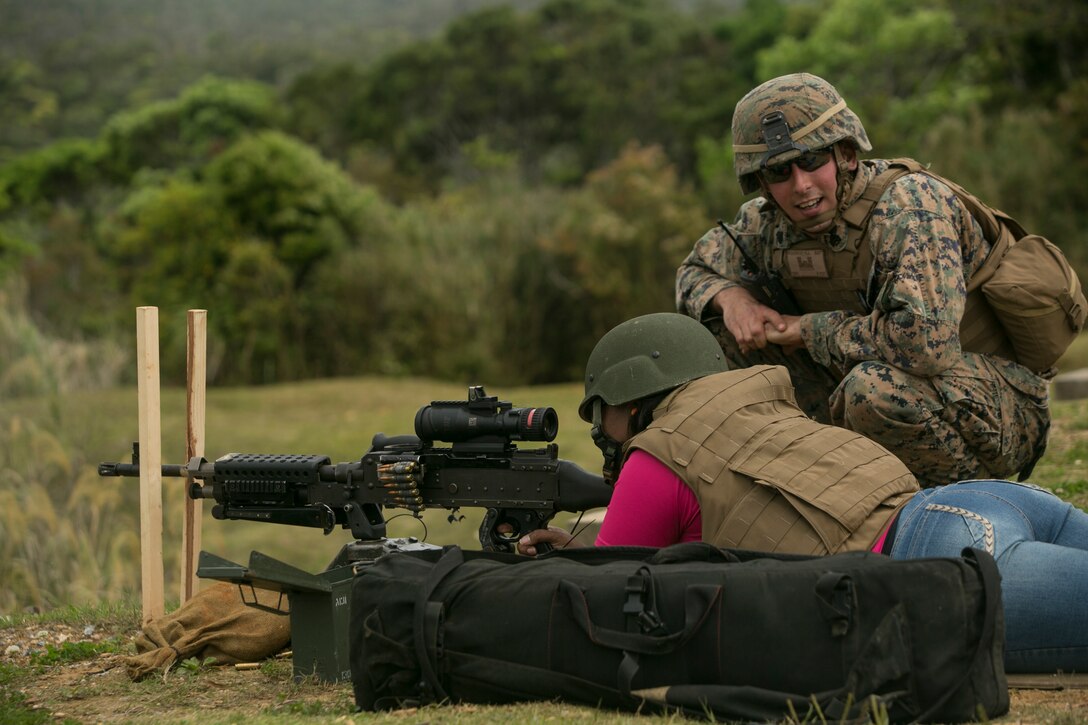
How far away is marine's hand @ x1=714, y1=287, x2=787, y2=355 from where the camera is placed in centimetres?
559

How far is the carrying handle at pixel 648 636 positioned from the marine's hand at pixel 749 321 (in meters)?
2.28

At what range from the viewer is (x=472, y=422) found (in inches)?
189

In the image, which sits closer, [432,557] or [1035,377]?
[432,557]

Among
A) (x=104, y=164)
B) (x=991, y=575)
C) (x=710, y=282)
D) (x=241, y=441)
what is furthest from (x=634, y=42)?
(x=991, y=575)

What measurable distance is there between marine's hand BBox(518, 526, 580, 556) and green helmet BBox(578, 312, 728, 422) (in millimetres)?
615

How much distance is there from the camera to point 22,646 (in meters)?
5.43

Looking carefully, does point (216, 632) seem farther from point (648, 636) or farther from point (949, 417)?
point (949, 417)

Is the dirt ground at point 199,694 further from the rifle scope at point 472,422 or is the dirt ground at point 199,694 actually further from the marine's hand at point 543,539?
the rifle scope at point 472,422

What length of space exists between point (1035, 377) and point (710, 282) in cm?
151

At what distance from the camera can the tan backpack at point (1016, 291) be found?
5176 millimetres

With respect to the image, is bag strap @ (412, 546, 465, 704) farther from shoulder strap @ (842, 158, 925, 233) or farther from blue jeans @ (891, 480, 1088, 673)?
shoulder strap @ (842, 158, 925, 233)

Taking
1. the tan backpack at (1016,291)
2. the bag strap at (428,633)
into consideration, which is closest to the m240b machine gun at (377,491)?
the bag strap at (428,633)

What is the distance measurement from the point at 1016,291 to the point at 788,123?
1.14 metres

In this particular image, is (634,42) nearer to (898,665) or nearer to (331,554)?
(331,554)
